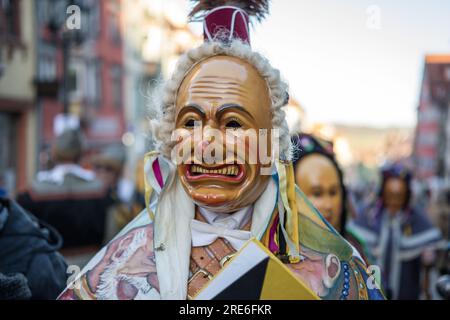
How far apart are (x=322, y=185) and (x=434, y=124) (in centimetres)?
4355

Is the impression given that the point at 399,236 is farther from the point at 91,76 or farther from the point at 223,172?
the point at 91,76

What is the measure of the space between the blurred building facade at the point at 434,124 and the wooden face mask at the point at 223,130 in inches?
1424

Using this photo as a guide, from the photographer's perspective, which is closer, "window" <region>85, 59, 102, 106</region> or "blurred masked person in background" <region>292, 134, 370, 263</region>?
"blurred masked person in background" <region>292, 134, 370, 263</region>

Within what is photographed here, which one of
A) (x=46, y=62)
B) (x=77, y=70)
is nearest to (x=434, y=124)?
(x=77, y=70)

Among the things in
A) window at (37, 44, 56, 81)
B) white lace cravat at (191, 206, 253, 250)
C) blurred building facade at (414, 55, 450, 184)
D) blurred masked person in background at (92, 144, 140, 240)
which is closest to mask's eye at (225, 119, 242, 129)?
white lace cravat at (191, 206, 253, 250)

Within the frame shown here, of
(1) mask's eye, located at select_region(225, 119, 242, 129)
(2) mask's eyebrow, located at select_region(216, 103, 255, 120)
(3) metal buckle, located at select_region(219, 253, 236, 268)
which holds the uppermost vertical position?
(2) mask's eyebrow, located at select_region(216, 103, 255, 120)

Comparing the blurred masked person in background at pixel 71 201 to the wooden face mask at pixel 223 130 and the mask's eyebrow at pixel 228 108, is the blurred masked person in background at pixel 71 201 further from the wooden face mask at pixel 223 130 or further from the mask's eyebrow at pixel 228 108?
the mask's eyebrow at pixel 228 108

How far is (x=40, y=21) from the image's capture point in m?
15.1

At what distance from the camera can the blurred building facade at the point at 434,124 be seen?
127 feet

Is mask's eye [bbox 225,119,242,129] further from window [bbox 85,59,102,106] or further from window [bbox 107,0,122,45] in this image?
window [bbox 107,0,122,45]

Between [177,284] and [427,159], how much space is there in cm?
4451

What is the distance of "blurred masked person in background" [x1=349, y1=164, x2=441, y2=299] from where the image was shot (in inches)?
184
